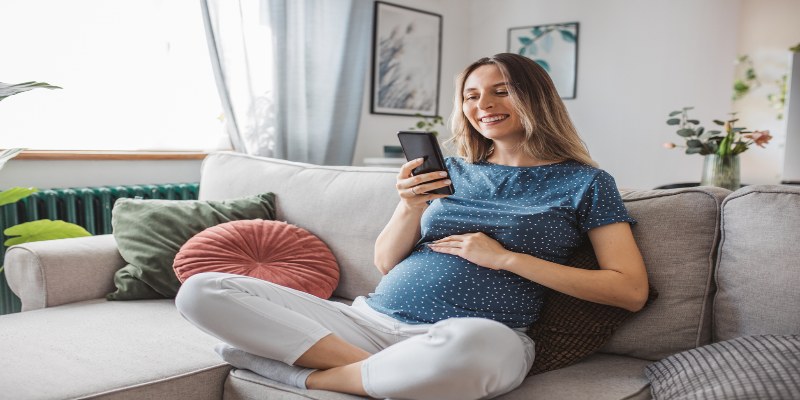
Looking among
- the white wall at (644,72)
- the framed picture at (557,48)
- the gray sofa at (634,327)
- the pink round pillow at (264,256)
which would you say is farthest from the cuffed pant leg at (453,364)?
the framed picture at (557,48)

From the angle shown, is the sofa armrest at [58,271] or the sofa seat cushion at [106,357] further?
the sofa armrest at [58,271]

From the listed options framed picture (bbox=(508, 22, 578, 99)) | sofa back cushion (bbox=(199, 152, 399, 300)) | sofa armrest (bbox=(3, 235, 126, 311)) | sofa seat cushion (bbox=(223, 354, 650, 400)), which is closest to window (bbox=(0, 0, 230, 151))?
sofa back cushion (bbox=(199, 152, 399, 300))

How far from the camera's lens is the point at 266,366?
1.43 m

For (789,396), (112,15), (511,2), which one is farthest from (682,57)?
(789,396)

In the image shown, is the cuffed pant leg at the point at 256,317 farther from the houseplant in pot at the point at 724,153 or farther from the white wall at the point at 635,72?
the white wall at the point at 635,72

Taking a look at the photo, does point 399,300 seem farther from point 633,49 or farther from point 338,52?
point 633,49

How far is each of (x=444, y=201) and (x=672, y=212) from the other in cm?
52

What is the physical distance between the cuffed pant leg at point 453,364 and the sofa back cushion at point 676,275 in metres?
0.40

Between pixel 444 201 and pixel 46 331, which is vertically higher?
pixel 444 201

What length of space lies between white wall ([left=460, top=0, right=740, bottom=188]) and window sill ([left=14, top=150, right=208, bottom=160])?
7.84 feet

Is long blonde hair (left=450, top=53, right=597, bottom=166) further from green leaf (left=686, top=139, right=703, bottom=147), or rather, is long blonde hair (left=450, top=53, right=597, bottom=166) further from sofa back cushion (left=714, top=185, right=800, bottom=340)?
green leaf (left=686, top=139, right=703, bottom=147)

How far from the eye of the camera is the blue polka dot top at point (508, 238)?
147cm

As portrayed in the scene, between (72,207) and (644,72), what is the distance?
124 inches

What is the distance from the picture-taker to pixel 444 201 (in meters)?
1.68
